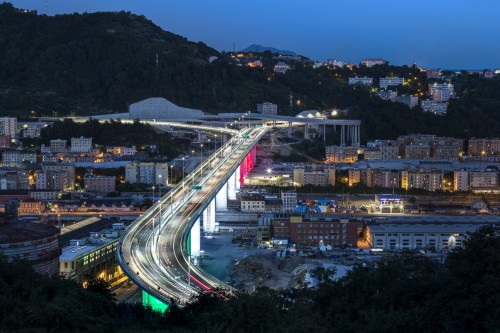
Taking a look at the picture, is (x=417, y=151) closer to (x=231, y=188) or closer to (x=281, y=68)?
(x=231, y=188)

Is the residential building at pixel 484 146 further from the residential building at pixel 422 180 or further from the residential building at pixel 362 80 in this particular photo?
the residential building at pixel 362 80

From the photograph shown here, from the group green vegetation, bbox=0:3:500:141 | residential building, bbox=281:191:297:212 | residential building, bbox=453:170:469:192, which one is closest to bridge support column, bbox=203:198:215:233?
residential building, bbox=281:191:297:212

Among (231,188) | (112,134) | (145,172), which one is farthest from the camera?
(112,134)

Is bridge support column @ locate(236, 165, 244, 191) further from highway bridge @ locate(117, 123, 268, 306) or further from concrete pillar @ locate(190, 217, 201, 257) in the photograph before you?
concrete pillar @ locate(190, 217, 201, 257)

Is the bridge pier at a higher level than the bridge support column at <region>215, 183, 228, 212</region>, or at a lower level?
higher

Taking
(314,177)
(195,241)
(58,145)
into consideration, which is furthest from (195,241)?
→ (58,145)

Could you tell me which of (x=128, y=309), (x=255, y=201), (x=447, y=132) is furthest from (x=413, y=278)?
(x=447, y=132)

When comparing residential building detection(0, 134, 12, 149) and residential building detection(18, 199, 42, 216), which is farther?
residential building detection(0, 134, 12, 149)
